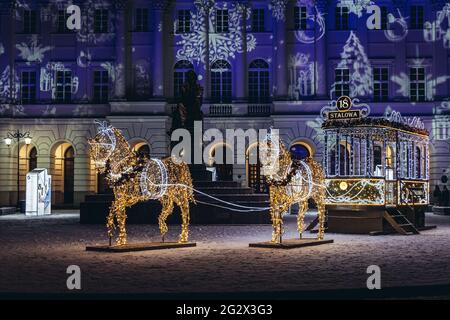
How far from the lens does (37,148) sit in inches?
1921

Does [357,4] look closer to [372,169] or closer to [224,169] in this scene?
[224,169]

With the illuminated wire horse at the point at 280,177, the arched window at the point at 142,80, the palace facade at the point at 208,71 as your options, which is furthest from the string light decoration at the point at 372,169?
the arched window at the point at 142,80

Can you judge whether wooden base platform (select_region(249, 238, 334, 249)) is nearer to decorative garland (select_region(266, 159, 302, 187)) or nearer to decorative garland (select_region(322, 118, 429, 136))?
Result: decorative garland (select_region(266, 159, 302, 187))

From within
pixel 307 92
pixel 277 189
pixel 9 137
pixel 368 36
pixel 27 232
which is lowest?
pixel 27 232

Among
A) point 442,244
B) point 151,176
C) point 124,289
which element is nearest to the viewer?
point 124,289

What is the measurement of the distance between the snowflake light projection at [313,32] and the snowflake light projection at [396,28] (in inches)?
179

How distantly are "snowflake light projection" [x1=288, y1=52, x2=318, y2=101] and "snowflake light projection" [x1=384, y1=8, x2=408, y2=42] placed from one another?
5770mm

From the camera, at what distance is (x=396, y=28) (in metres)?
47.3

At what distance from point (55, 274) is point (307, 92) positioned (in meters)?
36.2

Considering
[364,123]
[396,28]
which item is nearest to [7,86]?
[396,28]

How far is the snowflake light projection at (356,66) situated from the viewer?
4706 centimetres

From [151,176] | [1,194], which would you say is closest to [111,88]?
[1,194]

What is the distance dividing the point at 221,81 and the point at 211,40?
9.97ft

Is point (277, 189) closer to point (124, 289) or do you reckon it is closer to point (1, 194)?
point (124, 289)
